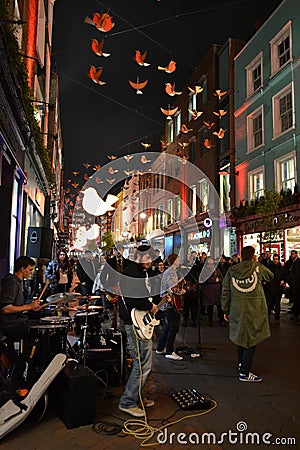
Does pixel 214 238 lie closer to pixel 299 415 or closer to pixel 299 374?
pixel 299 374

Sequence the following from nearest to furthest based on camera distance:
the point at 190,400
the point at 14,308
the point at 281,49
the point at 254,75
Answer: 1. the point at 190,400
2. the point at 14,308
3. the point at 281,49
4. the point at 254,75

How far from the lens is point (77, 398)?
415cm

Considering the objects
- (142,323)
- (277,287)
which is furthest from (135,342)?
(277,287)

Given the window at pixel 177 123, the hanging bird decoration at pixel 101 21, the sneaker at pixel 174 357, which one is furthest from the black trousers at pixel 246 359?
the window at pixel 177 123

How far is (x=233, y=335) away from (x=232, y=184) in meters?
16.4

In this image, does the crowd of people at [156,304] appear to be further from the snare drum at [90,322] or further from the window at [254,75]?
the window at [254,75]

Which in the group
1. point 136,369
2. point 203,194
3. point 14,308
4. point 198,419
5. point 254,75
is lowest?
point 198,419

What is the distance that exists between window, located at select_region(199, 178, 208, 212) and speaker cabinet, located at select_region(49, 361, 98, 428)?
2082cm

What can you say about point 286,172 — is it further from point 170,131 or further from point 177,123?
point 170,131

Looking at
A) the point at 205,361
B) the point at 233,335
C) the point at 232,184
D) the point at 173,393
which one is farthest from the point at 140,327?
the point at 232,184

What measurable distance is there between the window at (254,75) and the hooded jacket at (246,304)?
1615cm

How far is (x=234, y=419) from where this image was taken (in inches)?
168

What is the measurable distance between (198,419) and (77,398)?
141 cm

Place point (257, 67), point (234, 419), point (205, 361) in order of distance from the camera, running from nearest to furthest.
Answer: point (234, 419) → point (205, 361) → point (257, 67)
